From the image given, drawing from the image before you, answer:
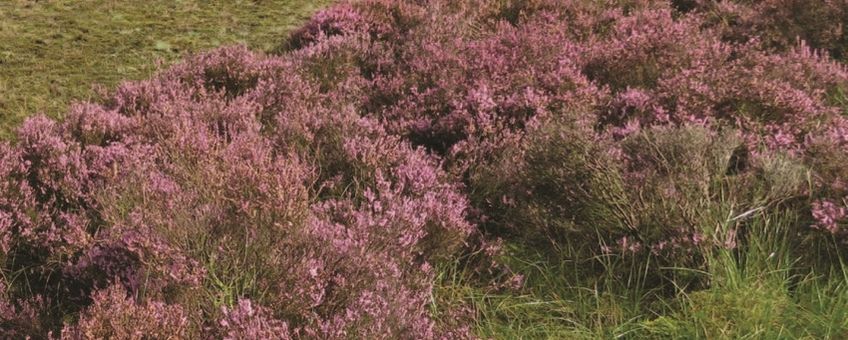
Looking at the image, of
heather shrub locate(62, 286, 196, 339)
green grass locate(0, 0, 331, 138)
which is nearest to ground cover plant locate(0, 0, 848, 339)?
heather shrub locate(62, 286, 196, 339)

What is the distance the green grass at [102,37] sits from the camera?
654 centimetres

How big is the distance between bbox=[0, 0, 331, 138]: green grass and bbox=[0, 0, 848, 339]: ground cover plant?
2.16 feet

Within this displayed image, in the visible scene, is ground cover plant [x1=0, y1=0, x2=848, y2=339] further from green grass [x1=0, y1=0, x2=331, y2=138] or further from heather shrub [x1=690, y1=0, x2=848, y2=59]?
green grass [x1=0, y1=0, x2=331, y2=138]

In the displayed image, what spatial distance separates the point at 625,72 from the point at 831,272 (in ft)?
9.15

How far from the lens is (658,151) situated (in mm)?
4508

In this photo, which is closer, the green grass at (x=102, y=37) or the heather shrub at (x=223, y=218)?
the heather shrub at (x=223, y=218)

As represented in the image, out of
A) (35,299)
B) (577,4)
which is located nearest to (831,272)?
(35,299)

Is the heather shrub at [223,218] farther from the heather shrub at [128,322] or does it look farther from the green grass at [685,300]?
the green grass at [685,300]

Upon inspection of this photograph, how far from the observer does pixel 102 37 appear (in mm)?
7785

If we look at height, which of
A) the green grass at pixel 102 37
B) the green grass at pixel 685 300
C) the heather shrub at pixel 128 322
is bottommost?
the green grass at pixel 685 300

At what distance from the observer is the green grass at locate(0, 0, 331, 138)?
21.4 ft

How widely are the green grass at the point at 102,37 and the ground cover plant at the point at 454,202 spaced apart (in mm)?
657

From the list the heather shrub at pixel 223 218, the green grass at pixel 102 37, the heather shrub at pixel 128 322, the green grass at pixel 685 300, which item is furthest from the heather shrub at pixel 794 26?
the heather shrub at pixel 128 322

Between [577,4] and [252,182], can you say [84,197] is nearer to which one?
[252,182]
